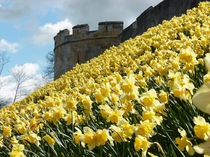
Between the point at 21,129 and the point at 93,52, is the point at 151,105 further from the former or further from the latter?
the point at 93,52

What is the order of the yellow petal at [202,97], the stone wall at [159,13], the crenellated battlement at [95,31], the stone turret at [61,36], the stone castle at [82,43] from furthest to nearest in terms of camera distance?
the stone turret at [61,36]
the stone castle at [82,43]
the crenellated battlement at [95,31]
the stone wall at [159,13]
the yellow petal at [202,97]

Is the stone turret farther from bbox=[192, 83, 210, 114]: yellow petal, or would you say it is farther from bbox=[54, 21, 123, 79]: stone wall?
bbox=[192, 83, 210, 114]: yellow petal

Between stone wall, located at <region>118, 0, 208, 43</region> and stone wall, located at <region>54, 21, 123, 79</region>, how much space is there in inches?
285

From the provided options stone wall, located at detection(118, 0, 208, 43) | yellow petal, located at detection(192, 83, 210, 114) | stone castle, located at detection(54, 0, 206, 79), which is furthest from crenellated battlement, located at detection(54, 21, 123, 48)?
yellow petal, located at detection(192, 83, 210, 114)

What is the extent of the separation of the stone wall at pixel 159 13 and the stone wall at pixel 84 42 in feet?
23.7

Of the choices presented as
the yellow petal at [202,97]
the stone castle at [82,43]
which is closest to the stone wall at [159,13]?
the stone castle at [82,43]

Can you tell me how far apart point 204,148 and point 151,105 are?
3.38ft

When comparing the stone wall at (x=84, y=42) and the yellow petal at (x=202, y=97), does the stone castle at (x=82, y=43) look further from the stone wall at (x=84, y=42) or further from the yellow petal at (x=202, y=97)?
the yellow petal at (x=202, y=97)

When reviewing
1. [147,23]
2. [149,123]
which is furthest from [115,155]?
[147,23]

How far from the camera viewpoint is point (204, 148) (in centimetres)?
33

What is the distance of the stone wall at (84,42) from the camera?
19344 millimetres

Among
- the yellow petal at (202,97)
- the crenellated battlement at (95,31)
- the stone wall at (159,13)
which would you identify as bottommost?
the yellow petal at (202,97)

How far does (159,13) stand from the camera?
969 centimetres

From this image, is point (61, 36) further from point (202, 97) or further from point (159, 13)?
point (202, 97)
